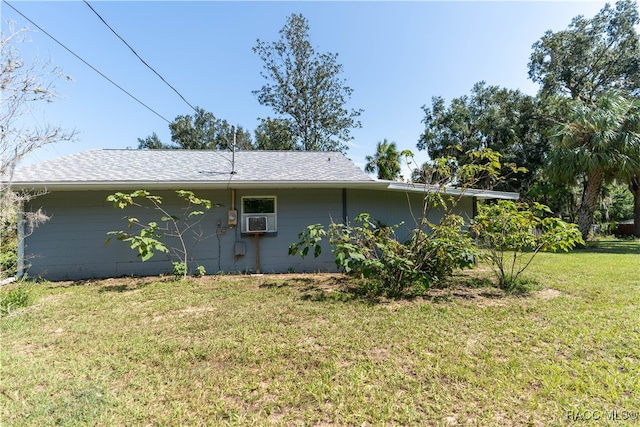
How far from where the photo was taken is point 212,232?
7.15 meters

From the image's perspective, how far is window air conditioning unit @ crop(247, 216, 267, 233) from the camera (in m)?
7.14

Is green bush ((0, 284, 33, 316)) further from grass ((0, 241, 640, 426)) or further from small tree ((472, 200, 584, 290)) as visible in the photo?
small tree ((472, 200, 584, 290))

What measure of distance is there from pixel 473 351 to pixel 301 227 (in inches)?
196

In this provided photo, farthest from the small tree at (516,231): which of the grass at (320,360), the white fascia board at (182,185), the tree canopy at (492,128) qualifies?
the tree canopy at (492,128)

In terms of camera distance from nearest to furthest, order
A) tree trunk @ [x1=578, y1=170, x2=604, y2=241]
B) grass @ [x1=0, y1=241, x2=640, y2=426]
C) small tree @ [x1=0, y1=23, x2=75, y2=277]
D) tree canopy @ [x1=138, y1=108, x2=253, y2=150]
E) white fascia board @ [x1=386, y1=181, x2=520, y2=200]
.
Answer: grass @ [x1=0, y1=241, x2=640, y2=426] → small tree @ [x1=0, y1=23, x2=75, y2=277] → white fascia board @ [x1=386, y1=181, x2=520, y2=200] → tree trunk @ [x1=578, y1=170, x2=604, y2=241] → tree canopy @ [x1=138, y1=108, x2=253, y2=150]

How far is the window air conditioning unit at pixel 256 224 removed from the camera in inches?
281

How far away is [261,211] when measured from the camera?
24.4 feet

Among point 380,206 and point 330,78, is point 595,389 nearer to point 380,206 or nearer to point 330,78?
point 380,206

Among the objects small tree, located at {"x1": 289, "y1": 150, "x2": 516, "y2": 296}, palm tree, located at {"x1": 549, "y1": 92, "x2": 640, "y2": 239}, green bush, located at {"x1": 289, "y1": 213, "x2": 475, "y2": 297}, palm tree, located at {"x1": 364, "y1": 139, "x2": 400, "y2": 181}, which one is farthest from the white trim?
palm tree, located at {"x1": 549, "y1": 92, "x2": 640, "y2": 239}

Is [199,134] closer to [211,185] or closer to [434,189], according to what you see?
[211,185]

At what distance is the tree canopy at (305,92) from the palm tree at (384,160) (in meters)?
2.87

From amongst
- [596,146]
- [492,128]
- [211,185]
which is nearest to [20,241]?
[211,185]

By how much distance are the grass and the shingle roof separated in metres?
2.68

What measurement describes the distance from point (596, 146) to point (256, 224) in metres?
15.2
